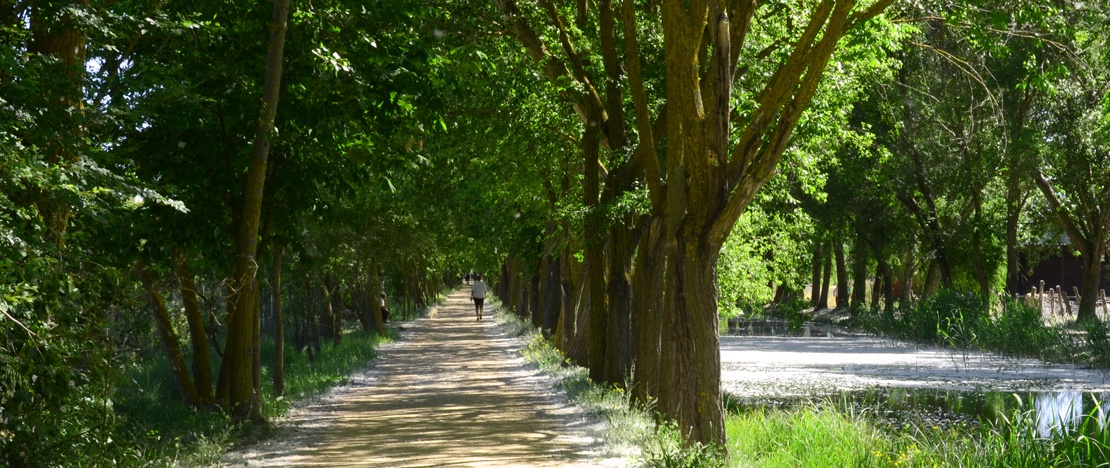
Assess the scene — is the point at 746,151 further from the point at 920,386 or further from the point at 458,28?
the point at 920,386

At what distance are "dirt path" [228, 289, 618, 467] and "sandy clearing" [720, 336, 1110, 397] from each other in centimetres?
434

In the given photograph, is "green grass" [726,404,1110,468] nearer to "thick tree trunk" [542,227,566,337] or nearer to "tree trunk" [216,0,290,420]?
"tree trunk" [216,0,290,420]

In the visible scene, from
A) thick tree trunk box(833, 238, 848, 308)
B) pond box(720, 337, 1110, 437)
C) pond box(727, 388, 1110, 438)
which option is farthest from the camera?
thick tree trunk box(833, 238, 848, 308)

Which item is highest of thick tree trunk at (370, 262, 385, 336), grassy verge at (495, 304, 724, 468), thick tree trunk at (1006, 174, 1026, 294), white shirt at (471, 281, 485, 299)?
thick tree trunk at (1006, 174, 1026, 294)

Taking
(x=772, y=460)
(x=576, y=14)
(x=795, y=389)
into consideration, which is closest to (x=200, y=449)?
(x=772, y=460)

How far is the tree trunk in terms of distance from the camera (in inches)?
510

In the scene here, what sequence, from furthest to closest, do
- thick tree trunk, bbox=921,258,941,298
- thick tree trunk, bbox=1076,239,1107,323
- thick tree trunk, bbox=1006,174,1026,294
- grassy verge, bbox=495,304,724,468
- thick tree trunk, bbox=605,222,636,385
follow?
thick tree trunk, bbox=921,258,941,298 < thick tree trunk, bbox=1006,174,1026,294 < thick tree trunk, bbox=1076,239,1107,323 < thick tree trunk, bbox=605,222,636,385 < grassy verge, bbox=495,304,724,468

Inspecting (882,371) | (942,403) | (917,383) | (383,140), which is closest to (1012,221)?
(882,371)

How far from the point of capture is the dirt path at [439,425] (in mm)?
12367

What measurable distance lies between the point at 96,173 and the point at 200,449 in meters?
4.53

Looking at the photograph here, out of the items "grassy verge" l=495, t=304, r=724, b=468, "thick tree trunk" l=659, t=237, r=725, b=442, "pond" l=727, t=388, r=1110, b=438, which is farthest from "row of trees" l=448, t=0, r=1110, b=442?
"pond" l=727, t=388, r=1110, b=438

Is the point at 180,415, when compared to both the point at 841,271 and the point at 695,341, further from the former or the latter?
the point at 841,271

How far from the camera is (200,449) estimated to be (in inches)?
456

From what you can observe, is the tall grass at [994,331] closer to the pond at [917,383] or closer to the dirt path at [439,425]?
the pond at [917,383]
